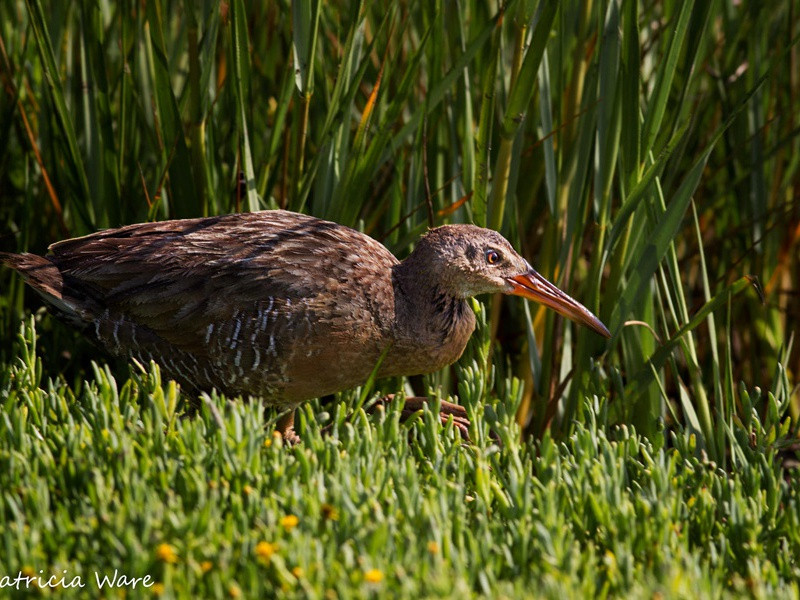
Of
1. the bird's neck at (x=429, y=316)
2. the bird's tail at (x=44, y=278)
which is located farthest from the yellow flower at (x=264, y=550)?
the bird's tail at (x=44, y=278)

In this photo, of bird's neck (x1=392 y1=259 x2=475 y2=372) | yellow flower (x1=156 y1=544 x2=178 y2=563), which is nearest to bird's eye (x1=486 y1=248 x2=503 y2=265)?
bird's neck (x1=392 y1=259 x2=475 y2=372)

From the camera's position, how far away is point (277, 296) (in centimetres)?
339

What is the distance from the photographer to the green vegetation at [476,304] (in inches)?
93.7

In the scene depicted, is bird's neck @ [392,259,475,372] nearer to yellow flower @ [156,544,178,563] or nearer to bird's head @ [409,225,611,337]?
bird's head @ [409,225,611,337]

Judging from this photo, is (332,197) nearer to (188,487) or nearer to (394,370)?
(394,370)

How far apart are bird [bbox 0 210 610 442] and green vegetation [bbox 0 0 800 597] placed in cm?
15

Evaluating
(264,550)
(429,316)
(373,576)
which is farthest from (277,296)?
(373,576)

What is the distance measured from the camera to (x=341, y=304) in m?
3.41

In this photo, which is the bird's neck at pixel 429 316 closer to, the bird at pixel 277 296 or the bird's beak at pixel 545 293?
the bird at pixel 277 296

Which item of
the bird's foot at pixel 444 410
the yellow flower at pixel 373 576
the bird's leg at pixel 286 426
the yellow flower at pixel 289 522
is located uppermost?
the yellow flower at pixel 289 522

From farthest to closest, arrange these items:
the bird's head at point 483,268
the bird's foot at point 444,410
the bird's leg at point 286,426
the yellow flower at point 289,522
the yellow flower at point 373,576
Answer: the bird's leg at point 286,426 → the bird's foot at point 444,410 → the bird's head at point 483,268 → the yellow flower at point 289,522 → the yellow flower at point 373,576

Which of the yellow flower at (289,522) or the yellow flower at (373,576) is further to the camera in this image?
the yellow flower at (289,522)

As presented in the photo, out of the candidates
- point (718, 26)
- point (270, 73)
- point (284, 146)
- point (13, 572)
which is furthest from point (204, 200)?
point (718, 26)

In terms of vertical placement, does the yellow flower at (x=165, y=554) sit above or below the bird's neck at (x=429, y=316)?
below
